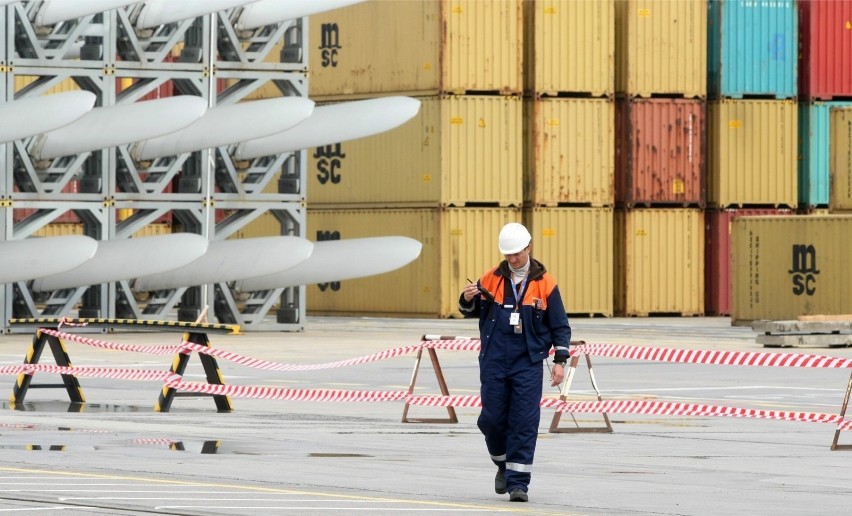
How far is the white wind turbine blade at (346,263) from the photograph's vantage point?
39.5m

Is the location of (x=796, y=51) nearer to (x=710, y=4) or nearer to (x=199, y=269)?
(x=710, y=4)

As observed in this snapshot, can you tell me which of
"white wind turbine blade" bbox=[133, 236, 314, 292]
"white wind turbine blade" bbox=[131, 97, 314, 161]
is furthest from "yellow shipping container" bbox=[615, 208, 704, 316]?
"white wind turbine blade" bbox=[131, 97, 314, 161]

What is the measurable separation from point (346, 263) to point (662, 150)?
11405mm

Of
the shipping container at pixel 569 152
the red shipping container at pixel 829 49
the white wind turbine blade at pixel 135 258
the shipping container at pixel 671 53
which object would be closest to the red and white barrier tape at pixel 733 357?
the white wind turbine blade at pixel 135 258

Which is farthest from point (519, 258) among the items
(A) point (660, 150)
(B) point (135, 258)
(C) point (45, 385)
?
(A) point (660, 150)

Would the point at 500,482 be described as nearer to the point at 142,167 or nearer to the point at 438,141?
the point at 142,167

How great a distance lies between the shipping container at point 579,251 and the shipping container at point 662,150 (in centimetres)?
117

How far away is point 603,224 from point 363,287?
6156mm

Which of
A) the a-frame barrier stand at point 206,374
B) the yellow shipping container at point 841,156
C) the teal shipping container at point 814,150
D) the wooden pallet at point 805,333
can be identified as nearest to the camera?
the a-frame barrier stand at point 206,374

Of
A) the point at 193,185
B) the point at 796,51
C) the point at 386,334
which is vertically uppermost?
the point at 796,51

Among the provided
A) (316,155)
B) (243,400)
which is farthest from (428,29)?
(243,400)

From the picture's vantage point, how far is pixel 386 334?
38.9m

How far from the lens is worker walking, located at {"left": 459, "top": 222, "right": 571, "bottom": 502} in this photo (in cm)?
1243

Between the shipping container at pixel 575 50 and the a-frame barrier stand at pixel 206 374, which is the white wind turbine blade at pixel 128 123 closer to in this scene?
the shipping container at pixel 575 50
